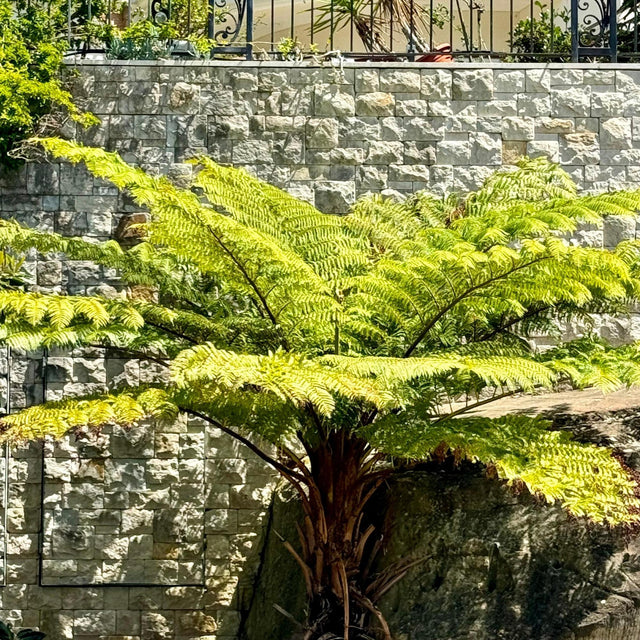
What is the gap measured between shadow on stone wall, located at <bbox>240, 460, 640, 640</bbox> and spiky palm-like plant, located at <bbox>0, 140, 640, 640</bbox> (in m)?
0.22

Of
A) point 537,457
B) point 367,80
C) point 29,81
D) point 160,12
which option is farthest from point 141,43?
point 537,457

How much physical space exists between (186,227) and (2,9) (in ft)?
8.64

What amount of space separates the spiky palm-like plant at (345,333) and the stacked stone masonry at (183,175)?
110 centimetres

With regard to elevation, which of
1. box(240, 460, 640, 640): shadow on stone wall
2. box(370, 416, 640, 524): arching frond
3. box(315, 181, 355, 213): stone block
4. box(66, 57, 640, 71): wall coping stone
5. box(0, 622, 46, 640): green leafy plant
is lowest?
box(0, 622, 46, 640): green leafy plant

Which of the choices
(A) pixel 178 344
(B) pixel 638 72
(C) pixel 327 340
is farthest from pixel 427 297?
(B) pixel 638 72

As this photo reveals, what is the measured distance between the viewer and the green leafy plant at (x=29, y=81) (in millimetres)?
6609

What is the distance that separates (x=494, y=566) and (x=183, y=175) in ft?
10.2

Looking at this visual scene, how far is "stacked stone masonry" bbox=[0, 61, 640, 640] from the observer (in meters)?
6.70

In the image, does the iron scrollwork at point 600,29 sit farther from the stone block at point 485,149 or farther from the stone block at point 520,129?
the stone block at point 485,149

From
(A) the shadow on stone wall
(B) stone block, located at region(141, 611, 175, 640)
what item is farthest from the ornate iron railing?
(B) stone block, located at region(141, 611, 175, 640)

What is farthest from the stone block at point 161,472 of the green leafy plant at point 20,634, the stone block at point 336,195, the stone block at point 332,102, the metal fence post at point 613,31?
the metal fence post at point 613,31

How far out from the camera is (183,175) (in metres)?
6.81

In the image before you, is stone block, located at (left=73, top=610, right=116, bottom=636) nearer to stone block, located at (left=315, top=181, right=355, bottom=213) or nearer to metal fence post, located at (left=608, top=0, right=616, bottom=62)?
stone block, located at (left=315, top=181, right=355, bottom=213)

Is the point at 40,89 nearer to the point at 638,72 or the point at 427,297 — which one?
the point at 427,297
